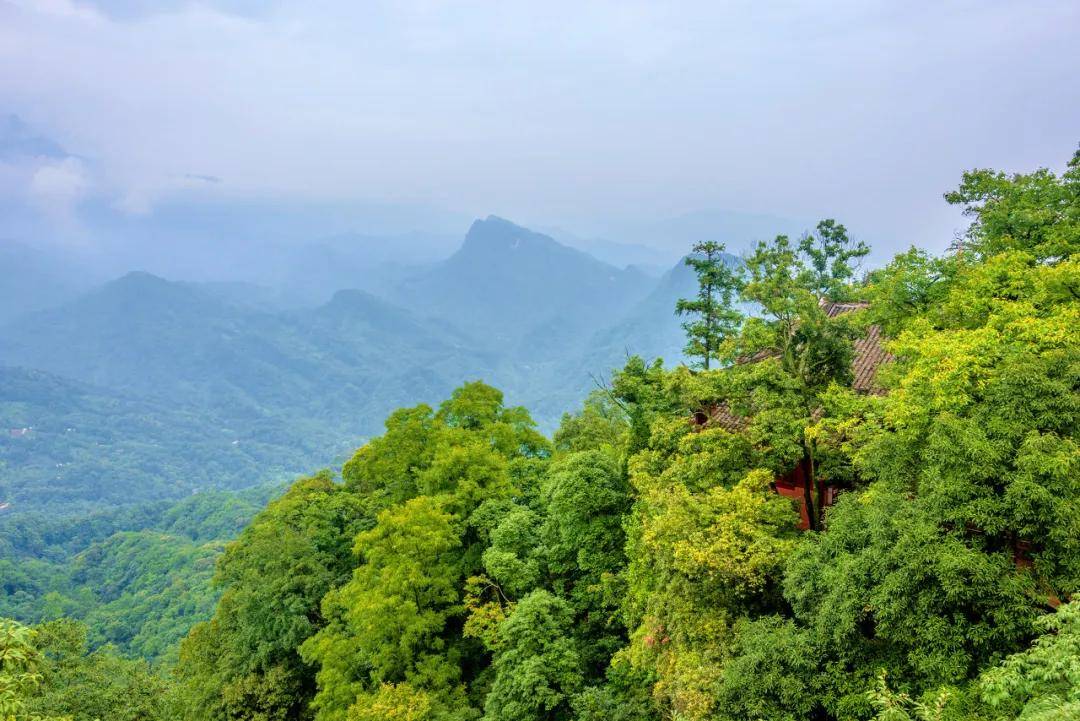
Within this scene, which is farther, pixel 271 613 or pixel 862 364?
pixel 271 613

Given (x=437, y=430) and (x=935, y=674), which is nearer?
(x=935, y=674)

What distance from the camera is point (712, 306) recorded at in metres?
23.4

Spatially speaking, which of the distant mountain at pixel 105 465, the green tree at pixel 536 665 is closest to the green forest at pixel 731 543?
the green tree at pixel 536 665

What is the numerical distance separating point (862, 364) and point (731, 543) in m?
9.31

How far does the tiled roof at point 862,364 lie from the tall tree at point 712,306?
6.56 feet

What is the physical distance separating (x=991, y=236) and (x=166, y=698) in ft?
91.1

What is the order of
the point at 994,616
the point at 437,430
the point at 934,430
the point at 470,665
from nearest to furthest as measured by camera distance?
the point at 994,616
the point at 934,430
the point at 470,665
the point at 437,430

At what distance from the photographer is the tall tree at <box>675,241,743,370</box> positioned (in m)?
23.1

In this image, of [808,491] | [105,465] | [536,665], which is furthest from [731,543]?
[105,465]

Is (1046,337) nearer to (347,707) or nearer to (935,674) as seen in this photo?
(935,674)

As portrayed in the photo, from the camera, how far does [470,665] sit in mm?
22062

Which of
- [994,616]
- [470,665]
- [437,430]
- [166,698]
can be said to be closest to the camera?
[994,616]

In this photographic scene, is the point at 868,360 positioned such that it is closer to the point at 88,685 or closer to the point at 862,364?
the point at 862,364

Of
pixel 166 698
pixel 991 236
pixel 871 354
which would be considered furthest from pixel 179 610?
pixel 991 236
